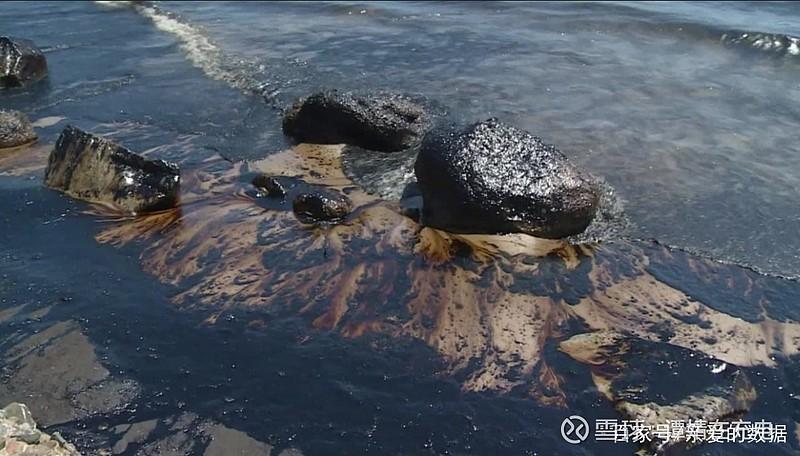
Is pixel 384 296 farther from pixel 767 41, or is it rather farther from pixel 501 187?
pixel 767 41

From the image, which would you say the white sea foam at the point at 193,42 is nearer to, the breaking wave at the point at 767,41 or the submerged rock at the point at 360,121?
the submerged rock at the point at 360,121

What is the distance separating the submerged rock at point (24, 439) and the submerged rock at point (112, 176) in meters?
2.61

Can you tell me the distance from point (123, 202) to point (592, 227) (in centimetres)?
353

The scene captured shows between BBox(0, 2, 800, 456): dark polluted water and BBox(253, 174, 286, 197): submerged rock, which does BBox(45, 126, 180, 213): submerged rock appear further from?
BBox(253, 174, 286, 197): submerged rock

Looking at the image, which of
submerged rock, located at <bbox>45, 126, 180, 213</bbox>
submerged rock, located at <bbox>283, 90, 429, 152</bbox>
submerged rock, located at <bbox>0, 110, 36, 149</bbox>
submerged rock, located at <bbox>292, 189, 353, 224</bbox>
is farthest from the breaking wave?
submerged rock, located at <bbox>0, 110, 36, 149</bbox>

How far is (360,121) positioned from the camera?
21.9 ft

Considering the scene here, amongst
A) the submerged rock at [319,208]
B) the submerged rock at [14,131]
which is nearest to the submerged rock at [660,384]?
the submerged rock at [319,208]

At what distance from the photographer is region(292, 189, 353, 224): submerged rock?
5.21 metres

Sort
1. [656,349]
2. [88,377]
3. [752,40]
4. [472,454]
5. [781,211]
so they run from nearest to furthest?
1. [472,454]
2. [88,377]
3. [656,349]
4. [781,211]
5. [752,40]

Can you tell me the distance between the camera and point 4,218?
5.06 m

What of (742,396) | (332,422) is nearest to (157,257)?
(332,422)

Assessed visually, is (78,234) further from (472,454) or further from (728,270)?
(728,270)

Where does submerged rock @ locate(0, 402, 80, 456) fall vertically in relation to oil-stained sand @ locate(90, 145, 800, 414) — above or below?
above

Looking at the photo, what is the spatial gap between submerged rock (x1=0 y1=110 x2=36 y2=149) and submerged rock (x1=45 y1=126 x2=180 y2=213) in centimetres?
126
